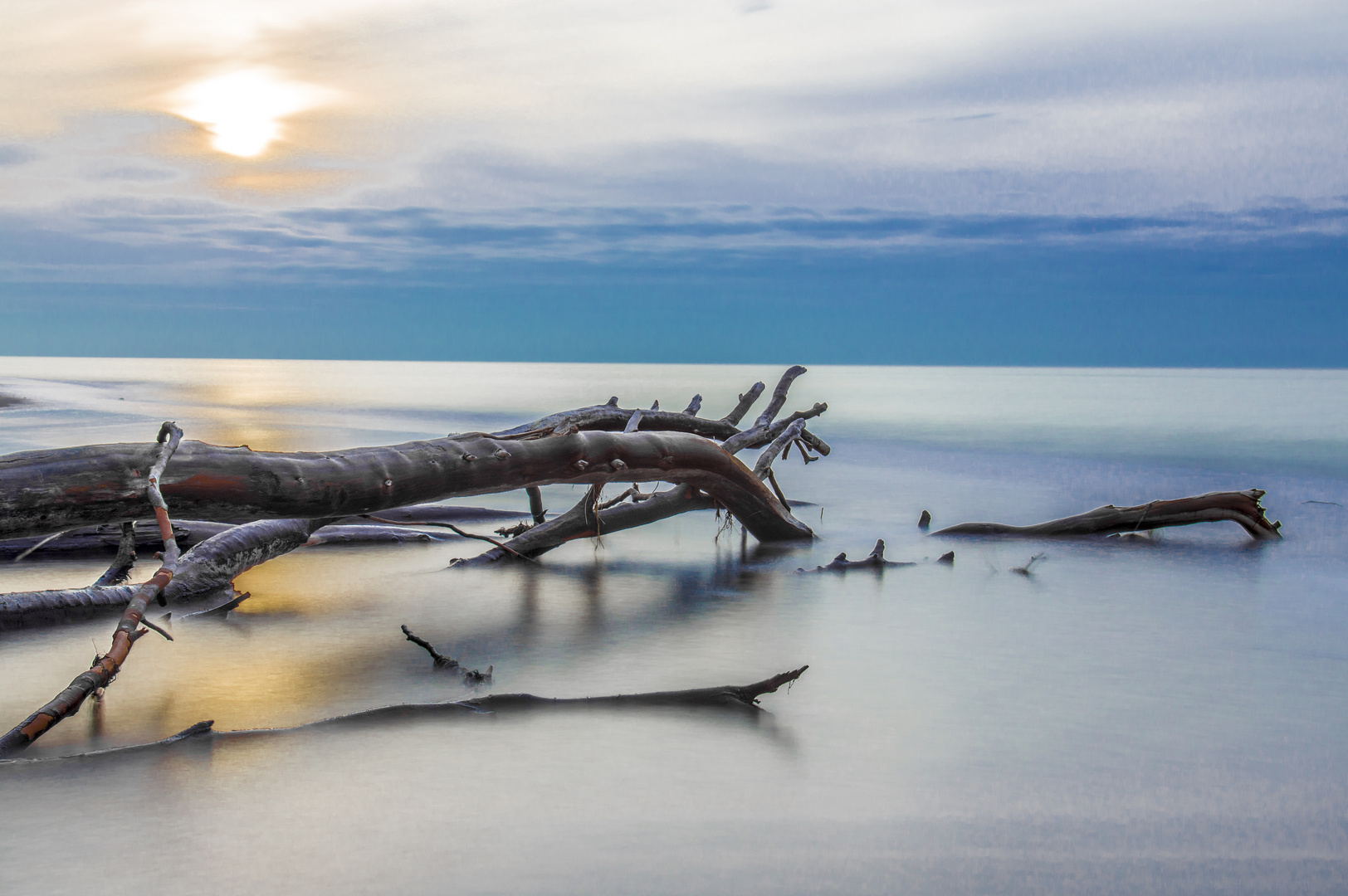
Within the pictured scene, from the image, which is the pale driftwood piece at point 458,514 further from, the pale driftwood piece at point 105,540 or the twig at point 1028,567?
the twig at point 1028,567

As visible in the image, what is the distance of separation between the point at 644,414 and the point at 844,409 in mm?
36308

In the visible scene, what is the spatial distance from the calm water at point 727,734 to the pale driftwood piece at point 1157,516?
266mm

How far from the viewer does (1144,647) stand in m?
6.27

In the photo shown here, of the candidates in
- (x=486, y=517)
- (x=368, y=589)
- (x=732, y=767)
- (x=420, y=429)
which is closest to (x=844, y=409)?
(x=420, y=429)

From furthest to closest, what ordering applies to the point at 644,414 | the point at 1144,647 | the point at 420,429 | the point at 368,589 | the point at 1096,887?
1. the point at 420,429
2. the point at 644,414
3. the point at 368,589
4. the point at 1144,647
5. the point at 1096,887

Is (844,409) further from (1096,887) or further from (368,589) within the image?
(1096,887)

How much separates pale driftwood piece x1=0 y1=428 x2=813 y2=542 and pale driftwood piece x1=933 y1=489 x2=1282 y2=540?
154 inches

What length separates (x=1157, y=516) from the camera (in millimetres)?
9891

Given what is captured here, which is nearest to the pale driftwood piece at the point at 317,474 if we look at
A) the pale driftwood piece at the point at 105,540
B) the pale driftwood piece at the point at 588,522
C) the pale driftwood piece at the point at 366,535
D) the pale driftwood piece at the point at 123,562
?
the pale driftwood piece at the point at 588,522

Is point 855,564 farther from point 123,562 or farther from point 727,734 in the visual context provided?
point 123,562

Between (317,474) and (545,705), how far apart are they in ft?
5.76

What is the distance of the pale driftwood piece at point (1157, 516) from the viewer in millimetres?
9891

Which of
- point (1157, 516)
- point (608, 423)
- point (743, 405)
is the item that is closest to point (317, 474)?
point (608, 423)

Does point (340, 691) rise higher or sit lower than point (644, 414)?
lower
